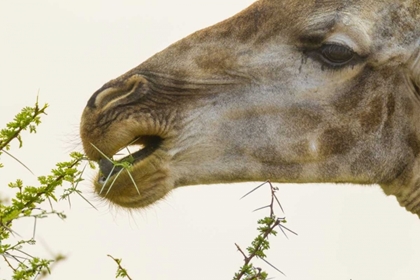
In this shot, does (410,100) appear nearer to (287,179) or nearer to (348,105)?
(348,105)

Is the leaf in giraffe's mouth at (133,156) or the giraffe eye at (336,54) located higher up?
the giraffe eye at (336,54)

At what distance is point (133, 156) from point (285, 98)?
1.22 metres

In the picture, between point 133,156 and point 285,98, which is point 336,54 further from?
point 133,156

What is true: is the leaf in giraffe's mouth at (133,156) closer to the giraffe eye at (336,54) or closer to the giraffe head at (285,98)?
the giraffe head at (285,98)

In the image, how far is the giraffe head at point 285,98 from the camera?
5.57 m

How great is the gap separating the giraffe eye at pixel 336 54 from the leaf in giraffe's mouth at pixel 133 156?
1333 mm

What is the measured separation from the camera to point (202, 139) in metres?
5.71

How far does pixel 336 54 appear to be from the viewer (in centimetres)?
554

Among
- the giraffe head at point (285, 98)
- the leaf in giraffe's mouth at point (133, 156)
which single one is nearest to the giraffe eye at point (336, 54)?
the giraffe head at point (285, 98)

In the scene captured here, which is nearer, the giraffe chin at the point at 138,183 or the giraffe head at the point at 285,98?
the giraffe chin at the point at 138,183

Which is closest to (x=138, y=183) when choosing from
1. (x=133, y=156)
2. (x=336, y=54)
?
(x=133, y=156)

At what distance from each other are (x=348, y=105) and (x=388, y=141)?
40cm

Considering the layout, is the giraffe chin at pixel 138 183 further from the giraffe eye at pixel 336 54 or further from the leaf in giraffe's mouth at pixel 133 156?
the giraffe eye at pixel 336 54

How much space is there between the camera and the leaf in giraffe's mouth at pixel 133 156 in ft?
17.5
